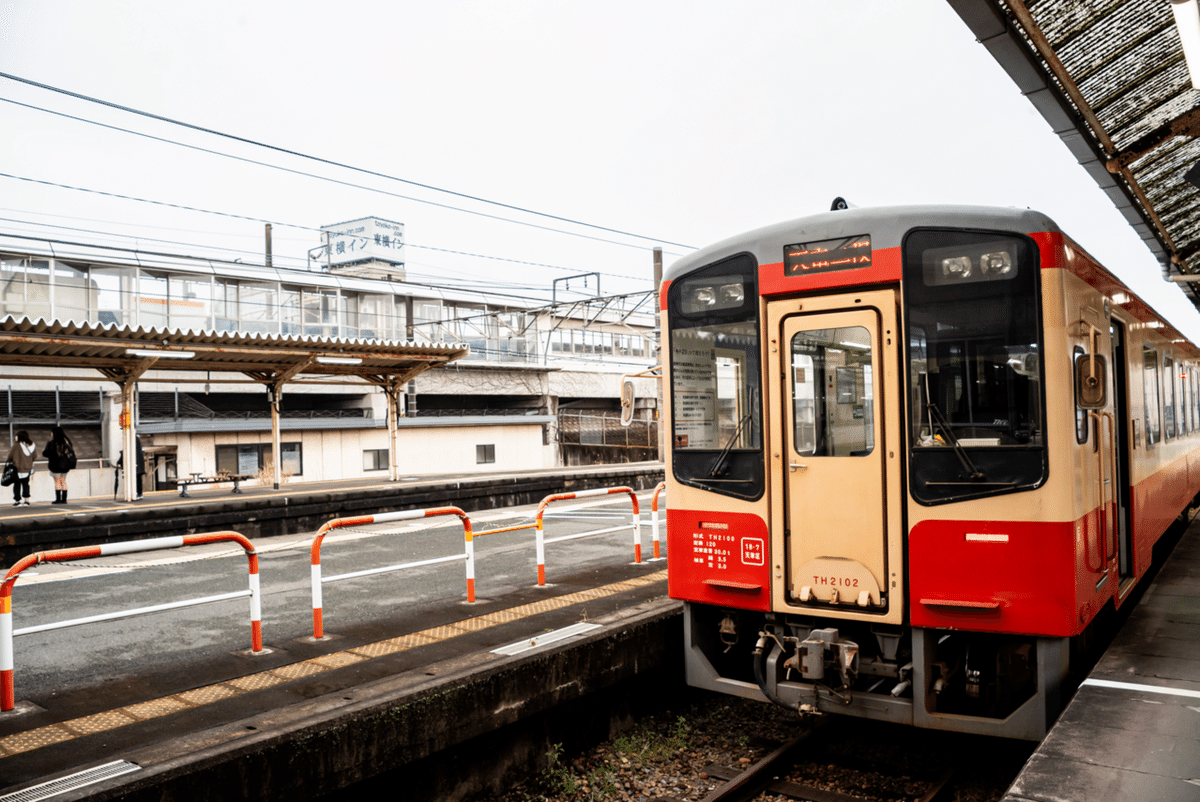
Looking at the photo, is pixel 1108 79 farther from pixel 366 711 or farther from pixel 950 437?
pixel 366 711

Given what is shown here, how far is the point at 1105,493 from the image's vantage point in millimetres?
5652

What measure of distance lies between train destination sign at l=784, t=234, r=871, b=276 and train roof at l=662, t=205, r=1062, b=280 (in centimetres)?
3

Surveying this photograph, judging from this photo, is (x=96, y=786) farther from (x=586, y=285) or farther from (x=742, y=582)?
(x=586, y=285)

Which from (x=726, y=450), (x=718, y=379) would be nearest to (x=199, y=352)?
(x=718, y=379)

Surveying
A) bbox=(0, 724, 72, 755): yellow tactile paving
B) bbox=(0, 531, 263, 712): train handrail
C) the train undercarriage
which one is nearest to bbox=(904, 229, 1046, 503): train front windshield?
the train undercarriage

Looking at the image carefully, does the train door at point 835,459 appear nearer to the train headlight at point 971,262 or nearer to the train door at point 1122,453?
the train headlight at point 971,262

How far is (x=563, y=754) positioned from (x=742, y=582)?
194 cm

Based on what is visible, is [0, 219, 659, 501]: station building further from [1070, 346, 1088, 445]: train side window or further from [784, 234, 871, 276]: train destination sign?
[1070, 346, 1088, 445]: train side window

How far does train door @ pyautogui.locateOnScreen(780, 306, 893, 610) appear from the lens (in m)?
5.15

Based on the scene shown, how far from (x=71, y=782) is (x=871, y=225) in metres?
5.03

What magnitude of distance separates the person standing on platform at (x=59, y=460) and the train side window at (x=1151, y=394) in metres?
16.9

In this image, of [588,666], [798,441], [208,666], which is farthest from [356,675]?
[798,441]

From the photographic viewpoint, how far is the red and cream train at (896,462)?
15.6 feet

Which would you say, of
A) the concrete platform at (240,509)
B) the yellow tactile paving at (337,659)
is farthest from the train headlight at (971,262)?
the concrete platform at (240,509)
